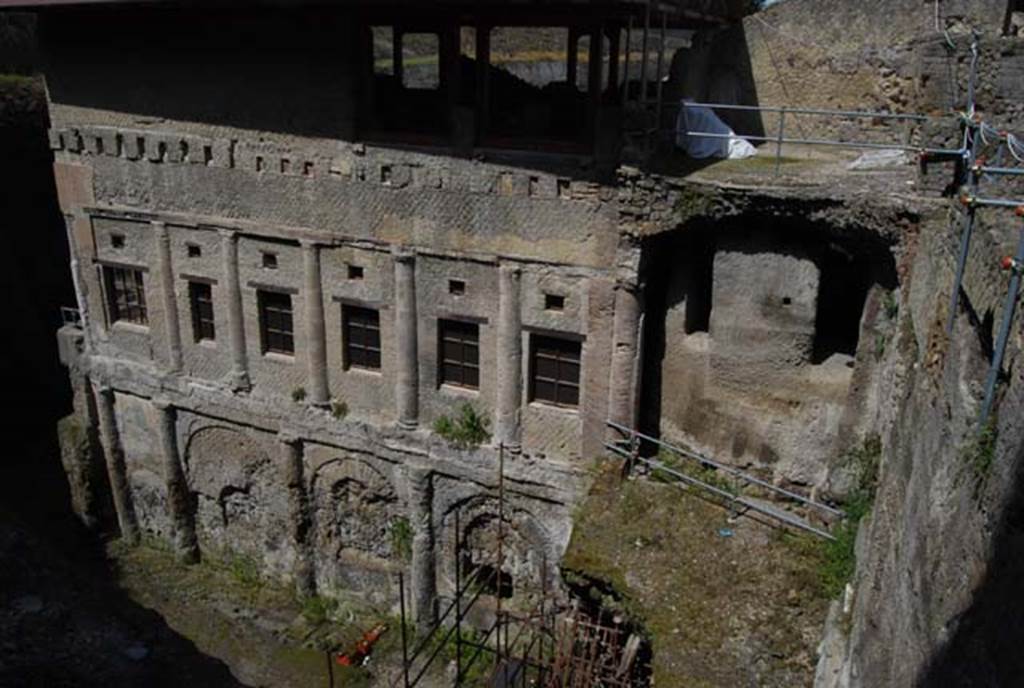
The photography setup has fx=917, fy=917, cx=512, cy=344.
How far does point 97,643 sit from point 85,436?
4.14 meters

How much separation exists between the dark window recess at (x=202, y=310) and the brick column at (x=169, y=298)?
32cm

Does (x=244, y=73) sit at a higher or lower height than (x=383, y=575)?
higher

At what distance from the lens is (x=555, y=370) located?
1277 cm

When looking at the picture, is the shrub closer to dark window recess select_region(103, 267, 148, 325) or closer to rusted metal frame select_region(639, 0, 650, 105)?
dark window recess select_region(103, 267, 148, 325)

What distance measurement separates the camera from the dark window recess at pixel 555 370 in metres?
12.6

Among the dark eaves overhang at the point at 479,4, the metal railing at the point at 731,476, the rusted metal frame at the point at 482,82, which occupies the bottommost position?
the metal railing at the point at 731,476

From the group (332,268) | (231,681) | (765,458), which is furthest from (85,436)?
(765,458)

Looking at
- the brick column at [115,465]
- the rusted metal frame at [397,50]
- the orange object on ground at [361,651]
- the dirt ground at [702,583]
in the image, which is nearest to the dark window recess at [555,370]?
the dirt ground at [702,583]

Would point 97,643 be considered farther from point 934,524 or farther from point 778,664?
point 934,524

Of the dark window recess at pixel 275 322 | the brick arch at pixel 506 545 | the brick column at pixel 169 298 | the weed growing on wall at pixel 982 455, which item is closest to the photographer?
the weed growing on wall at pixel 982 455

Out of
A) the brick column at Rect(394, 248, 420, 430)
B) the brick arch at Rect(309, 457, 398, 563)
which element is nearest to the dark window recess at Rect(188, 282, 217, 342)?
the brick arch at Rect(309, 457, 398, 563)

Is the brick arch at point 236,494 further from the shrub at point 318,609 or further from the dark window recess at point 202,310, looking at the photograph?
the dark window recess at point 202,310

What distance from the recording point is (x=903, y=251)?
991 cm

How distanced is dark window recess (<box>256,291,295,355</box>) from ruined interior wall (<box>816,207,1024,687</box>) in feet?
29.0
